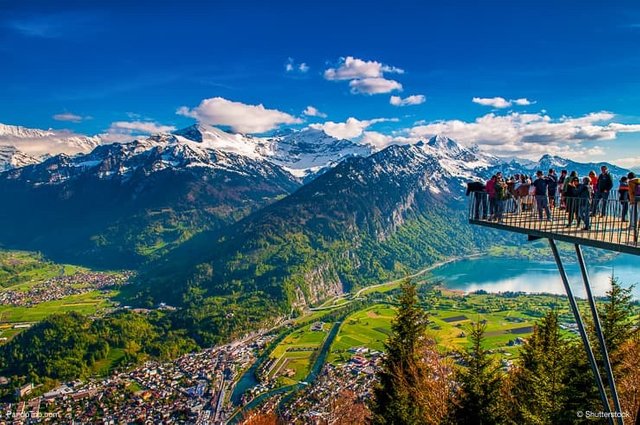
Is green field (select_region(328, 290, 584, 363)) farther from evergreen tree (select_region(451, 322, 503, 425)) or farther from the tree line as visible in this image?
evergreen tree (select_region(451, 322, 503, 425))

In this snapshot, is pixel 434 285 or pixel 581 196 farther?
pixel 434 285

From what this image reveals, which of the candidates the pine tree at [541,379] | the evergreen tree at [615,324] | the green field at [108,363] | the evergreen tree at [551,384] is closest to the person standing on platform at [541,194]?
the evergreen tree at [551,384]

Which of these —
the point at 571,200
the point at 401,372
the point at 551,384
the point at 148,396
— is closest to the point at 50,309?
the point at 148,396

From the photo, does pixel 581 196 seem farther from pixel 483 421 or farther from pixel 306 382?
pixel 306 382

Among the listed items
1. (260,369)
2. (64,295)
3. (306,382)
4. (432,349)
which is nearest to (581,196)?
(432,349)

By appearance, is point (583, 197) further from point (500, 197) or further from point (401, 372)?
point (401, 372)
